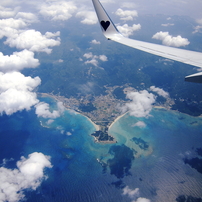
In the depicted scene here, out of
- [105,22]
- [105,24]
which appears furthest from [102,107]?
[105,22]

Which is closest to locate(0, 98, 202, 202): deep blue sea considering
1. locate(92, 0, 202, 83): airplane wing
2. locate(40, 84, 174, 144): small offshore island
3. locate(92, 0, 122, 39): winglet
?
locate(40, 84, 174, 144): small offshore island

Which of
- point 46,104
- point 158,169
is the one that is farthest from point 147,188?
point 46,104

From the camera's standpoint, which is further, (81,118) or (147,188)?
(81,118)

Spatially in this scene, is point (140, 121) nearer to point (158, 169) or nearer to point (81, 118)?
point (158, 169)

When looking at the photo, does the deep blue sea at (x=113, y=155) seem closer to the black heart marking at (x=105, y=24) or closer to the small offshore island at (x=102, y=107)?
the small offshore island at (x=102, y=107)

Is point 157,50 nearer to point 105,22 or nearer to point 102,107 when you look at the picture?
point 105,22

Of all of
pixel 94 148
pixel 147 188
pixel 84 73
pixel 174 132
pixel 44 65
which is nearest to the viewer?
pixel 147 188

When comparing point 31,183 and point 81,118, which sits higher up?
point 81,118

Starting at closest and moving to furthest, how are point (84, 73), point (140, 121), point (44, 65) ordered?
1. point (140, 121)
2. point (84, 73)
3. point (44, 65)
